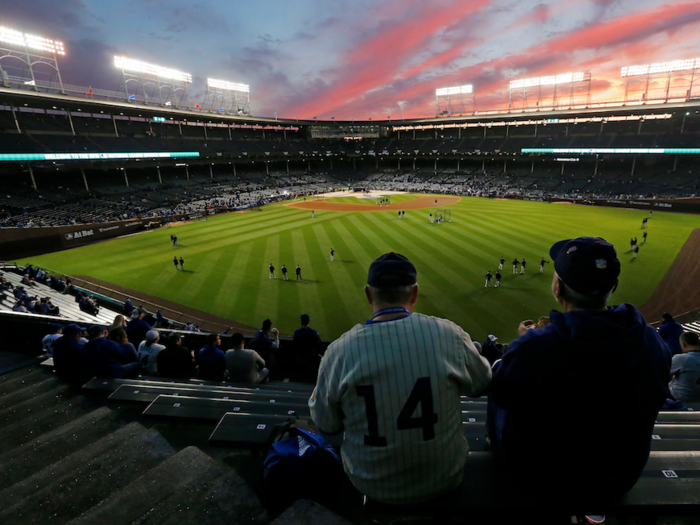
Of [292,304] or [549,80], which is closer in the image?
[292,304]

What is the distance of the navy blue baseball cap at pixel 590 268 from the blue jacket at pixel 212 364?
22.7 ft

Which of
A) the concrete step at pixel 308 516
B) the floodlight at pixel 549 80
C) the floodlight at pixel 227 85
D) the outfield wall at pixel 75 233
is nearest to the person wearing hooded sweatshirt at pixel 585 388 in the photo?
the concrete step at pixel 308 516

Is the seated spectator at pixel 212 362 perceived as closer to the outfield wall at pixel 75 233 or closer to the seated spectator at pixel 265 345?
the seated spectator at pixel 265 345

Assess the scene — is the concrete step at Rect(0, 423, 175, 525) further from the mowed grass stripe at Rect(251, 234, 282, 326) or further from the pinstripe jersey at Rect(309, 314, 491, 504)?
the mowed grass stripe at Rect(251, 234, 282, 326)

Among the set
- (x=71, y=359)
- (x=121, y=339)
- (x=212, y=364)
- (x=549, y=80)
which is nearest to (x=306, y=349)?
(x=212, y=364)

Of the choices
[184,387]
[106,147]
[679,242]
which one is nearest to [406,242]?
[679,242]

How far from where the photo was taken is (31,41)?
46.5m

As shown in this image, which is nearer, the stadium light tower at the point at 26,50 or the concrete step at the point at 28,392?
the concrete step at the point at 28,392

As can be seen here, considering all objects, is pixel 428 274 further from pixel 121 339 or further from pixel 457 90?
pixel 457 90

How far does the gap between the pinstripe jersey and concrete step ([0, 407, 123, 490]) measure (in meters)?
4.25

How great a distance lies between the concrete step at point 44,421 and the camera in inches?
198

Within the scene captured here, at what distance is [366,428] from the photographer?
2.33 metres

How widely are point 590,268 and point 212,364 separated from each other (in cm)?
725

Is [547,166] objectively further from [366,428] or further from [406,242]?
[366,428]
